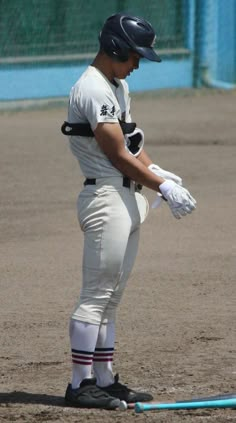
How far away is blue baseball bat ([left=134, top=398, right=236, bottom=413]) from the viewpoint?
5250 millimetres

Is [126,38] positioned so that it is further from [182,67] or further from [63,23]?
[182,67]

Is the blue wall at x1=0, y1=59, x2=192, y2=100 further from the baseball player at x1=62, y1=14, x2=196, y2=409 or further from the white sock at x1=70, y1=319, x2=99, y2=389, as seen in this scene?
the white sock at x1=70, y1=319, x2=99, y2=389

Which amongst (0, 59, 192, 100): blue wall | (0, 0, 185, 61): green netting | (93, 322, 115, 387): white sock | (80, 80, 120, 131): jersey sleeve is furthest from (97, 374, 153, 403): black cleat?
(0, 0, 185, 61): green netting

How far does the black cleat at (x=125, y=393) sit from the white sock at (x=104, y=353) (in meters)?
0.03

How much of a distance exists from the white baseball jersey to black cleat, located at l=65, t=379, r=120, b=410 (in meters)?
1.02

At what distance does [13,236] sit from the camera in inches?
376

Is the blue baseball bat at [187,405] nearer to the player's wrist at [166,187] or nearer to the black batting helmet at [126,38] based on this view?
the player's wrist at [166,187]

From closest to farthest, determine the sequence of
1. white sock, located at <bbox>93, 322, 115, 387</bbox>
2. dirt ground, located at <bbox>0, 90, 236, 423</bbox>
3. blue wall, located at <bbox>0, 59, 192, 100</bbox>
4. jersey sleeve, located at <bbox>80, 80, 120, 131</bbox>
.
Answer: jersey sleeve, located at <bbox>80, 80, 120, 131</bbox>, white sock, located at <bbox>93, 322, 115, 387</bbox>, dirt ground, located at <bbox>0, 90, 236, 423</bbox>, blue wall, located at <bbox>0, 59, 192, 100</bbox>

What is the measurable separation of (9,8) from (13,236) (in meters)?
8.56

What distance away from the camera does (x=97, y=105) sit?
5.09m

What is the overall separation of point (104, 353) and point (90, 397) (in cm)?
23

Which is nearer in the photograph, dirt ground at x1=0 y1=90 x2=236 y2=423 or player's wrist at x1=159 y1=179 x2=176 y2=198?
player's wrist at x1=159 y1=179 x2=176 y2=198

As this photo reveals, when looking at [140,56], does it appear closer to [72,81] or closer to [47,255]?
[47,255]

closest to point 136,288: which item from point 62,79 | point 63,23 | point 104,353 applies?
point 104,353
